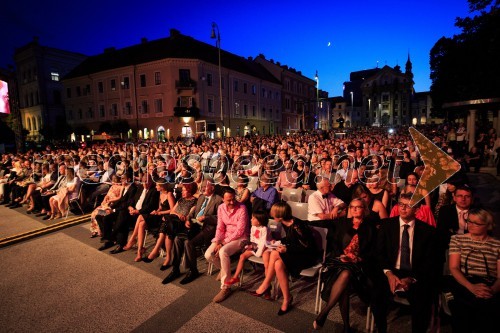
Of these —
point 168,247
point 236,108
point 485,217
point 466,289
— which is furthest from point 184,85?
point 466,289

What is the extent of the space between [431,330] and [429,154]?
6.85 feet

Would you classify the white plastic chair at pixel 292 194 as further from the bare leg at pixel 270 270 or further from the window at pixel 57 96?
the window at pixel 57 96

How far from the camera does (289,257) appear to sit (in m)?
3.95

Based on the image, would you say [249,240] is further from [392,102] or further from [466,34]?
[392,102]

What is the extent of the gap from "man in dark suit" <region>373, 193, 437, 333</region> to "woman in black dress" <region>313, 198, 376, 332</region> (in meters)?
0.14

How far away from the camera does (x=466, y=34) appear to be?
64.1ft

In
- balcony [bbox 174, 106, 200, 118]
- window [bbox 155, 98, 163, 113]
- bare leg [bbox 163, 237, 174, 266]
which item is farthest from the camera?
window [bbox 155, 98, 163, 113]

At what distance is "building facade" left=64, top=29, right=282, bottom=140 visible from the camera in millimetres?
35875

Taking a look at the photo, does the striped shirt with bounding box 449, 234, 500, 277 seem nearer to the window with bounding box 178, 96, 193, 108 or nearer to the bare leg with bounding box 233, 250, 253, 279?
the bare leg with bounding box 233, 250, 253, 279

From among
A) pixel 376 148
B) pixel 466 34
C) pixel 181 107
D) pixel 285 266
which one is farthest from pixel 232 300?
pixel 181 107

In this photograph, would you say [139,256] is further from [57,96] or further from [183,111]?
[57,96]

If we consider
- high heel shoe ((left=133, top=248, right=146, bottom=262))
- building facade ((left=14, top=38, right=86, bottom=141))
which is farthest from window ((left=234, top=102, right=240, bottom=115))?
high heel shoe ((left=133, top=248, right=146, bottom=262))

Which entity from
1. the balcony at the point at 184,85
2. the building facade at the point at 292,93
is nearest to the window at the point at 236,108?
the balcony at the point at 184,85

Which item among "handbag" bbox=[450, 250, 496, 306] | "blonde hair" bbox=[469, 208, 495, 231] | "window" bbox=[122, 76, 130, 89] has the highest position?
"window" bbox=[122, 76, 130, 89]
